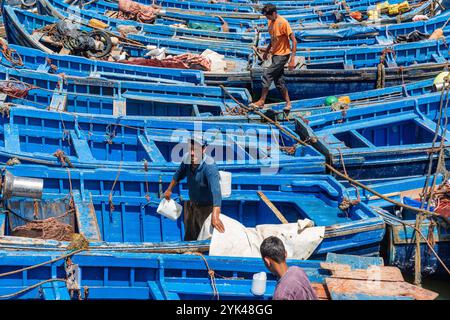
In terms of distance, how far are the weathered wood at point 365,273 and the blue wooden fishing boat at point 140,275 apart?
3 centimetres

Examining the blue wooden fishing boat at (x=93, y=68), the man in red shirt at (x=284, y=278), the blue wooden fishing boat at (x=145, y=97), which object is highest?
the blue wooden fishing boat at (x=93, y=68)

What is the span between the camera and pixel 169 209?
8.10 meters

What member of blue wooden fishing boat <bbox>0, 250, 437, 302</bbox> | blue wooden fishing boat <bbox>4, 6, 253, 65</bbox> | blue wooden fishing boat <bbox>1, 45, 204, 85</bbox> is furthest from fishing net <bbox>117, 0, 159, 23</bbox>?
blue wooden fishing boat <bbox>0, 250, 437, 302</bbox>

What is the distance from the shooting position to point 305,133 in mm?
10633

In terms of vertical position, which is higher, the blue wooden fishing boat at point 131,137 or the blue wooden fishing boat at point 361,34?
the blue wooden fishing boat at point 361,34

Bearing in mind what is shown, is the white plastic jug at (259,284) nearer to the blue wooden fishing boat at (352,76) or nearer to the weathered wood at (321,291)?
the weathered wood at (321,291)

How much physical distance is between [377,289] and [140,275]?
2.13 metres

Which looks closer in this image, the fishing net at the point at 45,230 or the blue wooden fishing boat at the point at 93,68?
the fishing net at the point at 45,230

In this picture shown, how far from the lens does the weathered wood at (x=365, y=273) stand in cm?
673

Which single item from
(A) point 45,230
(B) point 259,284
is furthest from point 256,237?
(A) point 45,230

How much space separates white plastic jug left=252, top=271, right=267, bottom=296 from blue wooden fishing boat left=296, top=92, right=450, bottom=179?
326cm

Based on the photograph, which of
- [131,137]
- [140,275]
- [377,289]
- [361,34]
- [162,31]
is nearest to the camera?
[377,289]

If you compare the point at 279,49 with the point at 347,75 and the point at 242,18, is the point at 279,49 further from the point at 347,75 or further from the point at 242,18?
the point at 242,18

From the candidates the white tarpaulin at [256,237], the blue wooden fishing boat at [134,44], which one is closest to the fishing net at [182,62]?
the blue wooden fishing boat at [134,44]
